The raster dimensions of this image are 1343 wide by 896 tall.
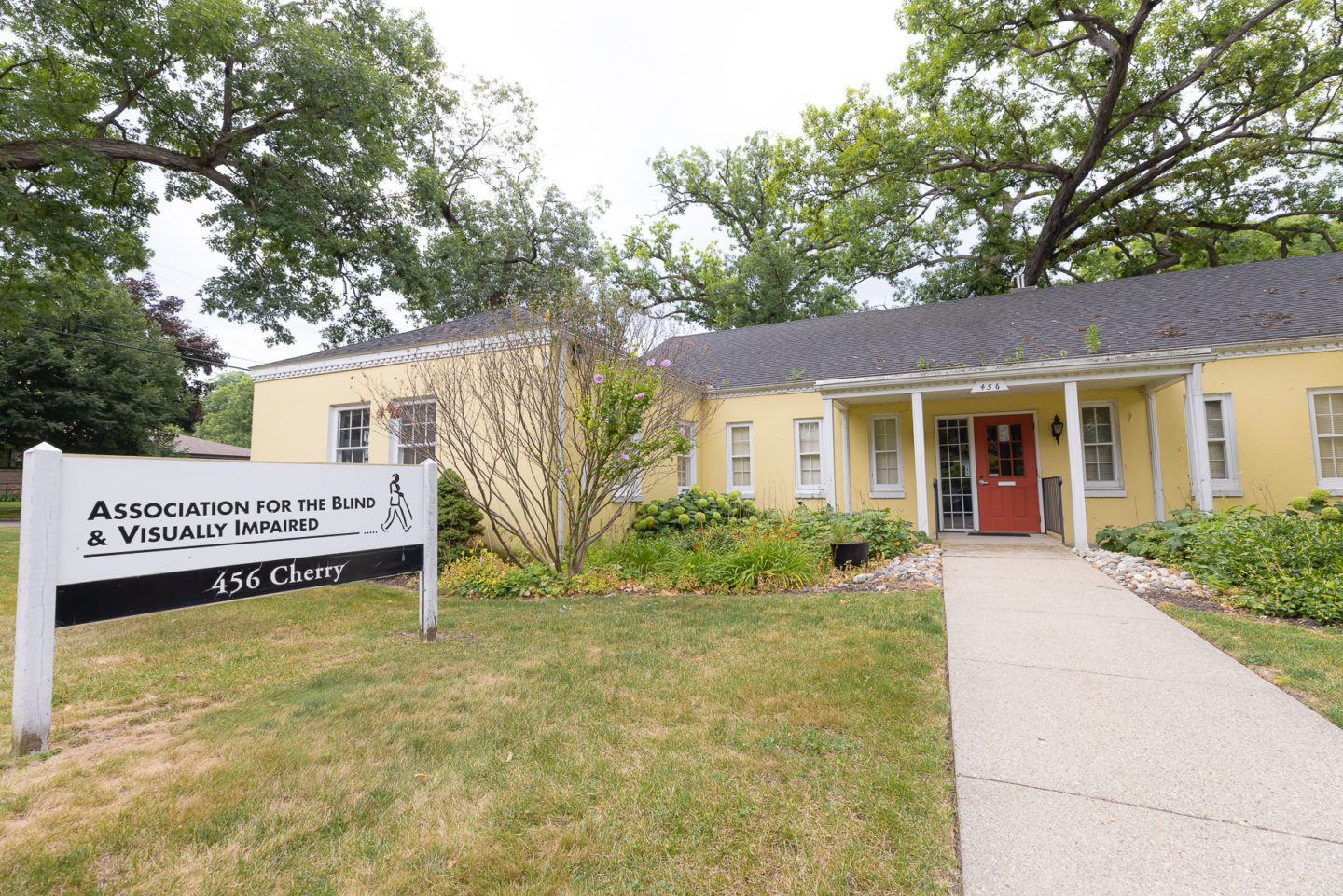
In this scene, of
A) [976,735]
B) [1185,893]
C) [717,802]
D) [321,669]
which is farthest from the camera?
[321,669]

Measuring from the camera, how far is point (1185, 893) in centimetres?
178

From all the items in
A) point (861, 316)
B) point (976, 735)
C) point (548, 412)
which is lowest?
point (976, 735)

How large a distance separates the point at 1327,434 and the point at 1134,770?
1051 cm

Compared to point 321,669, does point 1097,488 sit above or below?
above

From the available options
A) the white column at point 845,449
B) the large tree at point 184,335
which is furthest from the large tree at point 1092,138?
the large tree at point 184,335

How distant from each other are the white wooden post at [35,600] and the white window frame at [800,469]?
34.9ft

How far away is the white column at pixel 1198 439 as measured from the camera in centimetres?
849

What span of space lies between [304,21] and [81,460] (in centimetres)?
1212

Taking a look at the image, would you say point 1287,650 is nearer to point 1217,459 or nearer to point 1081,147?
point 1217,459

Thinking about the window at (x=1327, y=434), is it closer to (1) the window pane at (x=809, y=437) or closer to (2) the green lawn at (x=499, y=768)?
(1) the window pane at (x=809, y=437)

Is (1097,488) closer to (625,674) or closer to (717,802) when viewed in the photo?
(625,674)

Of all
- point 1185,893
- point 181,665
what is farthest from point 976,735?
point 181,665

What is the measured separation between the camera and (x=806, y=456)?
11.9 metres

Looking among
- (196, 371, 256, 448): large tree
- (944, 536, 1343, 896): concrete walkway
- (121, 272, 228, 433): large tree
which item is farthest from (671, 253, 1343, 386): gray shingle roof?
(196, 371, 256, 448): large tree
